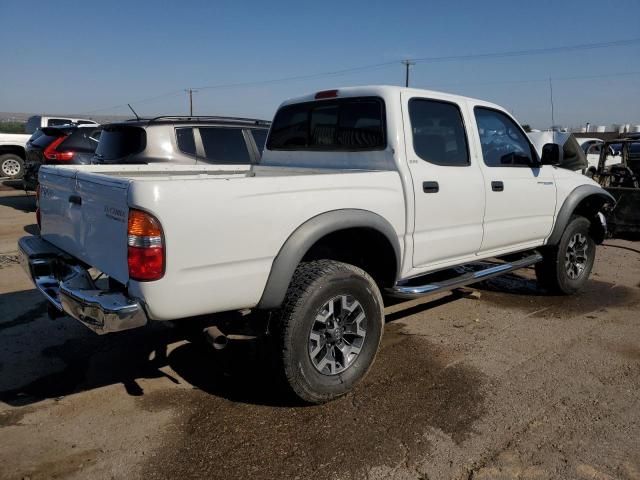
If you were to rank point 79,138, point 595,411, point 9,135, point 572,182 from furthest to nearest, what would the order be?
point 9,135, point 79,138, point 572,182, point 595,411

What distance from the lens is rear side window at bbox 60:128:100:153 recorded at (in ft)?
34.5

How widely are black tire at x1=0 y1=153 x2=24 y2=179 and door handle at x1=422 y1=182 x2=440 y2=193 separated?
49.9ft

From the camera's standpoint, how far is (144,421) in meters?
3.14

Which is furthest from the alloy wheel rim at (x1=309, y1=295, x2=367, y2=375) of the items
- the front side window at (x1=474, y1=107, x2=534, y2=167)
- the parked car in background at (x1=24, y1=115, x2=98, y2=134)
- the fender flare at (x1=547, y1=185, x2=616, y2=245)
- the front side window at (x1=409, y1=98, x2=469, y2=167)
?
the parked car in background at (x1=24, y1=115, x2=98, y2=134)

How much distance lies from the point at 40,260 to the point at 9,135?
14166 mm

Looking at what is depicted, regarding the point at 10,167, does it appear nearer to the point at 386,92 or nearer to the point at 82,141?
the point at 82,141

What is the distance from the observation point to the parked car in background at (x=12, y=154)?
1516 centimetres

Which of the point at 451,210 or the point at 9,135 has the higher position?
the point at 9,135

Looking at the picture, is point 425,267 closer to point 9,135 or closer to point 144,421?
point 144,421

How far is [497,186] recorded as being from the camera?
4438 mm

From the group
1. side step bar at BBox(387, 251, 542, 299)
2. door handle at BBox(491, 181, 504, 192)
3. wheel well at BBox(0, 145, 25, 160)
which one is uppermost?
wheel well at BBox(0, 145, 25, 160)

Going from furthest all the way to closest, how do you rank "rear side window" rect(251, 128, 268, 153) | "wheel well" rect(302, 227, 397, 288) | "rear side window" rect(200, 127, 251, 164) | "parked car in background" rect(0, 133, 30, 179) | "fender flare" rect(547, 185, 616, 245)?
"parked car in background" rect(0, 133, 30, 179) < "rear side window" rect(251, 128, 268, 153) < "rear side window" rect(200, 127, 251, 164) < "fender flare" rect(547, 185, 616, 245) < "wheel well" rect(302, 227, 397, 288)

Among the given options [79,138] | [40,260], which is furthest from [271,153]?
[79,138]

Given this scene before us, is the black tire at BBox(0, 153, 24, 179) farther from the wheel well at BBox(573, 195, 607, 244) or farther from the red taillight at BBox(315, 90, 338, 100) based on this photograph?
the wheel well at BBox(573, 195, 607, 244)
